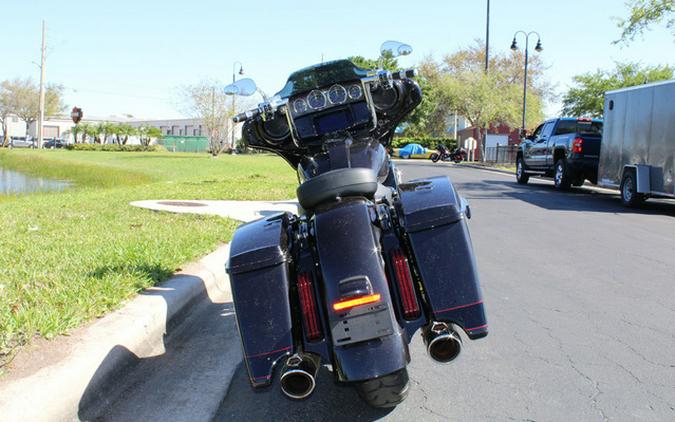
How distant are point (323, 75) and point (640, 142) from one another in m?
11.4

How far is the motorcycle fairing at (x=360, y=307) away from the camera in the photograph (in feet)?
8.27

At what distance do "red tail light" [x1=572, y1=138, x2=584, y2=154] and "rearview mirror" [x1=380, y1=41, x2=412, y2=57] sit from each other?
43.1 feet

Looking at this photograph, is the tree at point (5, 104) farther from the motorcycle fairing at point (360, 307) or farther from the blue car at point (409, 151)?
the motorcycle fairing at point (360, 307)

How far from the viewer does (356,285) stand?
2572mm

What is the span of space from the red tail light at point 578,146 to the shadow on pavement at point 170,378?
1430 centimetres

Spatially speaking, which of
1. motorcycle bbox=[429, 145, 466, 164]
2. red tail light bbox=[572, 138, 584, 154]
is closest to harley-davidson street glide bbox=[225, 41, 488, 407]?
red tail light bbox=[572, 138, 584, 154]

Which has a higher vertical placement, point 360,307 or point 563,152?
point 563,152

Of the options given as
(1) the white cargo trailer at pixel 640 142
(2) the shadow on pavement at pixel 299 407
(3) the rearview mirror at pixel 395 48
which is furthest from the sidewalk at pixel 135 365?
(1) the white cargo trailer at pixel 640 142

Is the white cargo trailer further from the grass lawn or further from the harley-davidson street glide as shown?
the harley-davidson street glide

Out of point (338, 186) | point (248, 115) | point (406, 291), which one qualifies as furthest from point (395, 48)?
point (406, 291)

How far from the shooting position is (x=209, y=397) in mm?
3494

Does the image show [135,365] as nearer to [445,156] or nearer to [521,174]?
[521,174]

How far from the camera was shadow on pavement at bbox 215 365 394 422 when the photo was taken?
3.18m

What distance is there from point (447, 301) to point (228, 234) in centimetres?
524
